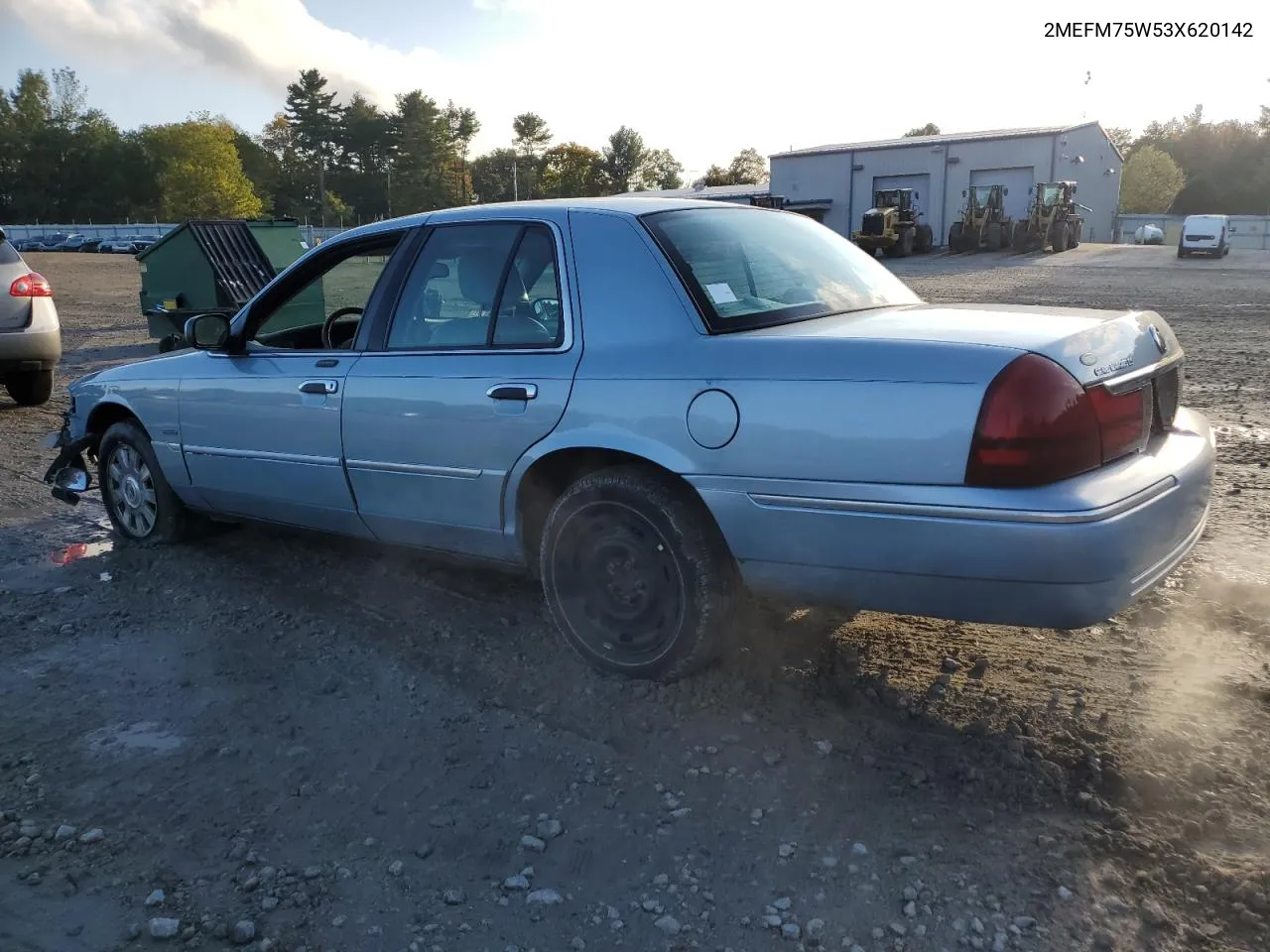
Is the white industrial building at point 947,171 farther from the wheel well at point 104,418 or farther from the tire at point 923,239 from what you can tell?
the wheel well at point 104,418

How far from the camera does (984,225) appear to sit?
39250mm

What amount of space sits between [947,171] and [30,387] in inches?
1758

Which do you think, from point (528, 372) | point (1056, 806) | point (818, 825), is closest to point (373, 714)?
point (528, 372)

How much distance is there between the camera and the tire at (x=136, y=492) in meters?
5.30

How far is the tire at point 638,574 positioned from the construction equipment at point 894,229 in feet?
113

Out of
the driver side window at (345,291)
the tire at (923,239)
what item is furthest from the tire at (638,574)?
the tire at (923,239)

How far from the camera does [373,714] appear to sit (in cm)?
354

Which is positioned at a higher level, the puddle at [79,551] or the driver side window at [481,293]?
the driver side window at [481,293]

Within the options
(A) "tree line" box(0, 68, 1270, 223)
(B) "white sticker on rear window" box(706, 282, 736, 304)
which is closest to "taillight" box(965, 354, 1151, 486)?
(B) "white sticker on rear window" box(706, 282, 736, 304)

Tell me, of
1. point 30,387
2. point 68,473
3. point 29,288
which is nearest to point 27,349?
point 29,288

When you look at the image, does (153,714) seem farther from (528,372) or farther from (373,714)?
(528,372)

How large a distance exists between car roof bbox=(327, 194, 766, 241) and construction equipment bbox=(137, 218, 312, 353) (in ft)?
32.8

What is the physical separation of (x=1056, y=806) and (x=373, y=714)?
7.01 ft

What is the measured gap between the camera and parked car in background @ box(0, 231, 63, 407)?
9.08m
